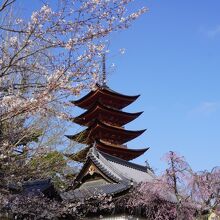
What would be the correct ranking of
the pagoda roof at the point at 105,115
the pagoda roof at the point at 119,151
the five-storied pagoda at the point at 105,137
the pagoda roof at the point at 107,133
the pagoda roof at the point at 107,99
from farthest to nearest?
1. the pagoda roof at the point at 107,99
2. the pagoda roof at the point at 105,115
3. the pagoda roof at the point at 107,133
4. the pagoda roof at the point at 119,151
5. the five-storied pagoda at the point at 105,137

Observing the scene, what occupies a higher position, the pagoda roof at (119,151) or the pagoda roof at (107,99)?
the pagoda roof at (107,99)

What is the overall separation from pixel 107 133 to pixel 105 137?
37 centimetres

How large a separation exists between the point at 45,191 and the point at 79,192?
7.81ft

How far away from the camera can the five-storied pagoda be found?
18.9 meters

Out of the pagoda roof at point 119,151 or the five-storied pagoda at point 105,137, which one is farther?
the pagoda roof at point 119,151

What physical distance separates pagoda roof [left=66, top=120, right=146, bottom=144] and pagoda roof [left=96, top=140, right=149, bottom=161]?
80 cm

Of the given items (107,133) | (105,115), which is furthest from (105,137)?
(105,115)

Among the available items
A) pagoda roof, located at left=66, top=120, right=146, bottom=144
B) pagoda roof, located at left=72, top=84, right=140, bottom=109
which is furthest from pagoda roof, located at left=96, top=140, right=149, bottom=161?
pagoda roof, located at left=72, top=84, right=140, bottom=109

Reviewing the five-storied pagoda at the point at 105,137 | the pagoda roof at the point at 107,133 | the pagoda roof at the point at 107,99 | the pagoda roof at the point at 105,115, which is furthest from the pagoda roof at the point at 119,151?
the pagoda roof at the point at 107,99

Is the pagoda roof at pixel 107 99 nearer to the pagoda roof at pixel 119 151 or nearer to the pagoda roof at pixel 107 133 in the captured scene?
the pagoda roof at pixel 107 133

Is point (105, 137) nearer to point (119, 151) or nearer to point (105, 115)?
point (119, 151)

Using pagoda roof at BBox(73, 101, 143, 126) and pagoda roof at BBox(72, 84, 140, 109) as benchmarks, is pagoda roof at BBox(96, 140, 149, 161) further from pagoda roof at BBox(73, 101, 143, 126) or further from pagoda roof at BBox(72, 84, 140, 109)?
pagoda roof at BBox(72, 84, 140, 109)

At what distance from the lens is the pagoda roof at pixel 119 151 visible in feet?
96.3

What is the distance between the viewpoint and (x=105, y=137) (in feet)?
101
